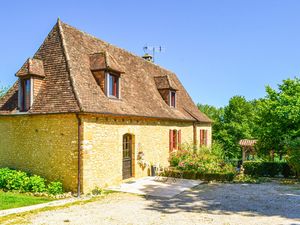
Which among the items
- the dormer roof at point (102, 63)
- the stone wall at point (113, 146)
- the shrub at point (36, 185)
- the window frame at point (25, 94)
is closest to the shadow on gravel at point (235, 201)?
the stone wall at point (113, 146)

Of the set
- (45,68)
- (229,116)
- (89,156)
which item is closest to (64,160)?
(89,156)

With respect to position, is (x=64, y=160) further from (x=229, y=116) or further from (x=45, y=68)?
(x=229, y=116)

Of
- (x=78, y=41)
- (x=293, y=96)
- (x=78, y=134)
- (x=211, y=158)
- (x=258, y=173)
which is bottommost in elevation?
(x=258, y=173)

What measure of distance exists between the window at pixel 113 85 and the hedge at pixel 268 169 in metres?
11.4

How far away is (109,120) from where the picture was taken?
45.6 ft

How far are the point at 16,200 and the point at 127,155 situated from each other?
6129 millimetres

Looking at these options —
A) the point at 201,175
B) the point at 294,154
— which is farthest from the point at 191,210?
the point at 294,154

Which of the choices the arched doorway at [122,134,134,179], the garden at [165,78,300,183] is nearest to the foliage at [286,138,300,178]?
the garden at [165,78,300,183]

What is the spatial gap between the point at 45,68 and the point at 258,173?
1553cm

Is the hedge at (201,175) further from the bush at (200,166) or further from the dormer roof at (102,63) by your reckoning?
the dormer roof at (102,63)

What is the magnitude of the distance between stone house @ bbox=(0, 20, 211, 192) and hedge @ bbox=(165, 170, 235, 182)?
4.82ft

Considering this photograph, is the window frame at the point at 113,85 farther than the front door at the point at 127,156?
No

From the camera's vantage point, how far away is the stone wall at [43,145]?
41.2 feet

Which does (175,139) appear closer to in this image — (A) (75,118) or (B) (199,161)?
(B) (199,161)
